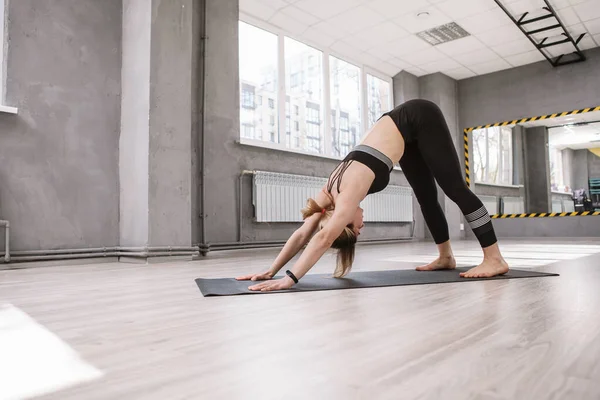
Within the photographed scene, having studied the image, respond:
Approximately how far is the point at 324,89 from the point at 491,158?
3.76 metres

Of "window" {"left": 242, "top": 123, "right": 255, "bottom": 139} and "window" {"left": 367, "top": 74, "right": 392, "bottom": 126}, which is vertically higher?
"window" {"left": 367, "top": 74, "right": 392, "bottom": 126}

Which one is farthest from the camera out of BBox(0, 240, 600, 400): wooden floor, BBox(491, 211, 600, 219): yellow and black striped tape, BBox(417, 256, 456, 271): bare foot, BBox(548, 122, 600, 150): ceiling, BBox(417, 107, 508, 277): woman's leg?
BBox(548, 122, 600, 150): ceiling

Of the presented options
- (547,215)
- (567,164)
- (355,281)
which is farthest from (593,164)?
(355,281)

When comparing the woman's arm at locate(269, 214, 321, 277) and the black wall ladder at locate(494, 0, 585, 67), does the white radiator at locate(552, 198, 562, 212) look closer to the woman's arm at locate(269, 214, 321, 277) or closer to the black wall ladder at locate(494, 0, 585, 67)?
the black wall ladder at locate(494, 0, 585, 67)

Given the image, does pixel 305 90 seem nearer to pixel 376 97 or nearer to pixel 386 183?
pixel 376 97

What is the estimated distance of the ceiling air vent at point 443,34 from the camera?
6033 millimetres

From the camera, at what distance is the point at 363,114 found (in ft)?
23.6

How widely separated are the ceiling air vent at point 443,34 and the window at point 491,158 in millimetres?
2342

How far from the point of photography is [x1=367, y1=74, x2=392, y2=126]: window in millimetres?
7477

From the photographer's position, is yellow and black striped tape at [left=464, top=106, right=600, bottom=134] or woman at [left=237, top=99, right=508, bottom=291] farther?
yellow and black striped tape at [left=464, top=106, right=600, bottom=134]

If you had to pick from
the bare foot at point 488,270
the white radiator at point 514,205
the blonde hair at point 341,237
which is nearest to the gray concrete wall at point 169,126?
the blonde hair at point 341,237

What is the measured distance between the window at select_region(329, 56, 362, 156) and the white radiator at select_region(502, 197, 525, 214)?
3.12 meters

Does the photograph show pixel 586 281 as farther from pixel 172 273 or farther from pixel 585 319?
pixel 172 273

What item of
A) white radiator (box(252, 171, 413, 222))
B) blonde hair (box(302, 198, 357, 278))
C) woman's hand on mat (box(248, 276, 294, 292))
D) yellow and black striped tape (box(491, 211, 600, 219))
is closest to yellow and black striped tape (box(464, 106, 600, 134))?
yellow and black striped tape (box(491, 211, 600, 219))
